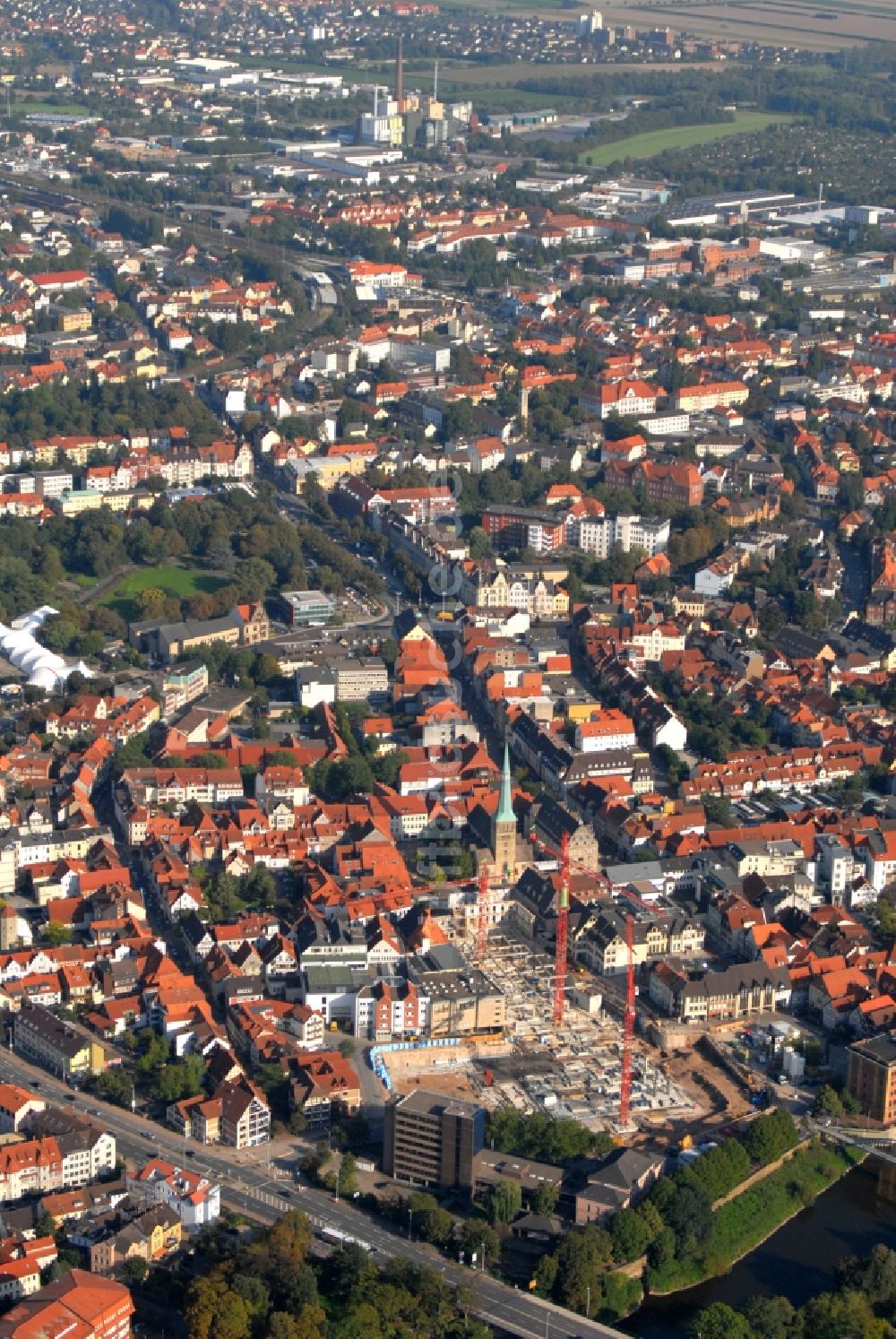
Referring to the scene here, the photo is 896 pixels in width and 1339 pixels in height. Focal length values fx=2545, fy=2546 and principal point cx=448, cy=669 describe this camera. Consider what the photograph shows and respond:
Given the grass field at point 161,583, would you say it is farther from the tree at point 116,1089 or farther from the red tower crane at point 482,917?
the tree at point 116,1089

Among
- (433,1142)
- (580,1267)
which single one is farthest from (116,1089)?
(580,1267)

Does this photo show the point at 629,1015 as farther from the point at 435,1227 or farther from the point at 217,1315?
the point at 217,1315

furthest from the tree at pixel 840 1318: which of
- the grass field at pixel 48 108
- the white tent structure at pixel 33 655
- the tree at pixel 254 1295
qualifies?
the grass field at pixel 48 108

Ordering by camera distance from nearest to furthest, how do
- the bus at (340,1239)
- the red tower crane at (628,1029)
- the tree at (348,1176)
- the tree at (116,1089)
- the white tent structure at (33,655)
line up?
1. the bus at (340,1239)
2. the tree at (348,1176)
3. the tree at (116,1089)
4. the red tower crane at (628,1029)
5. the white tent structure at (33,655)

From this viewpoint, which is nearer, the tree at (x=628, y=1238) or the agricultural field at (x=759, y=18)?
the tree at (x=628, y=1238)

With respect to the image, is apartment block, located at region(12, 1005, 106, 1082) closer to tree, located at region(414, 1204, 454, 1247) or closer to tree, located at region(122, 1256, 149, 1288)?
tree, located at region(122, 1256, 149, 1288)

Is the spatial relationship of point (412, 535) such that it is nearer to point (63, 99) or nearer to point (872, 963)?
point (872, 963)

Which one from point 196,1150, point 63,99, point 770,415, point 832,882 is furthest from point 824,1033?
point 63,99
